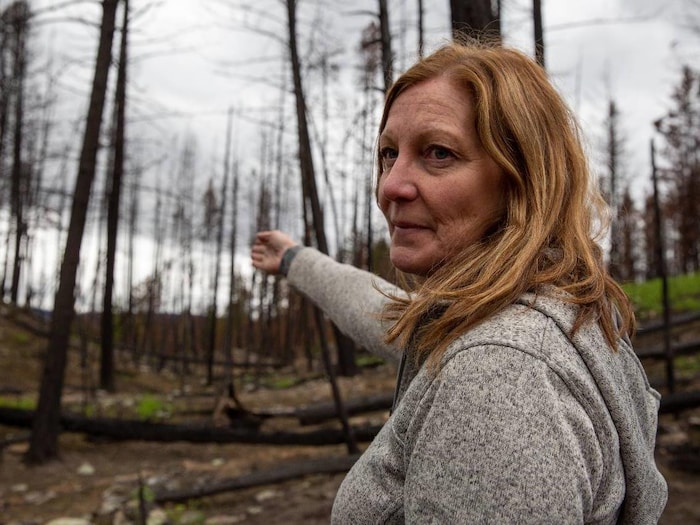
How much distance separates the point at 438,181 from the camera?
115 cm

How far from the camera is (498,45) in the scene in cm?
144

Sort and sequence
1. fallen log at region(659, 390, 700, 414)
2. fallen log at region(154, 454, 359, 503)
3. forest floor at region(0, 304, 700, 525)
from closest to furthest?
forest floor at region(0, 304, 700, 525) < fallen log at region(154, 454, 359, 503) < fallen log at region(659, 390, 700, 414)

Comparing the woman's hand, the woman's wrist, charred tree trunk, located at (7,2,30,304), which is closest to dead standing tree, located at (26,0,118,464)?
the woman's hand

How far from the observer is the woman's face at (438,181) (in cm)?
114

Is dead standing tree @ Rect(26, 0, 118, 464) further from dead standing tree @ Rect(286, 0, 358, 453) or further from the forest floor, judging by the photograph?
dead standing tree @ Rect(286, 0, 358, 453)

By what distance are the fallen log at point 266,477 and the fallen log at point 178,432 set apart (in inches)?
19.7

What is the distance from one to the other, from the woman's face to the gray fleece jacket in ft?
0.72

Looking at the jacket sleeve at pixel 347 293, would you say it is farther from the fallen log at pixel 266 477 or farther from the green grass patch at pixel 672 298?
the green grass patch at pixel 672 298

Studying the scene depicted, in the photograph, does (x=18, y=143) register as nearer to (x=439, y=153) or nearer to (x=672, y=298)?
(x=672, y=298)

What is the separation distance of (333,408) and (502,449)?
6201mm

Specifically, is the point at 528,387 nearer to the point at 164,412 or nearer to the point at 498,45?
the point at 498,45

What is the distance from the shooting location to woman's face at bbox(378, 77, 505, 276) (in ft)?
3.74

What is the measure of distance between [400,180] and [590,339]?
46 cm

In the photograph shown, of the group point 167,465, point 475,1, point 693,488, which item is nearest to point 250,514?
point 167,465
